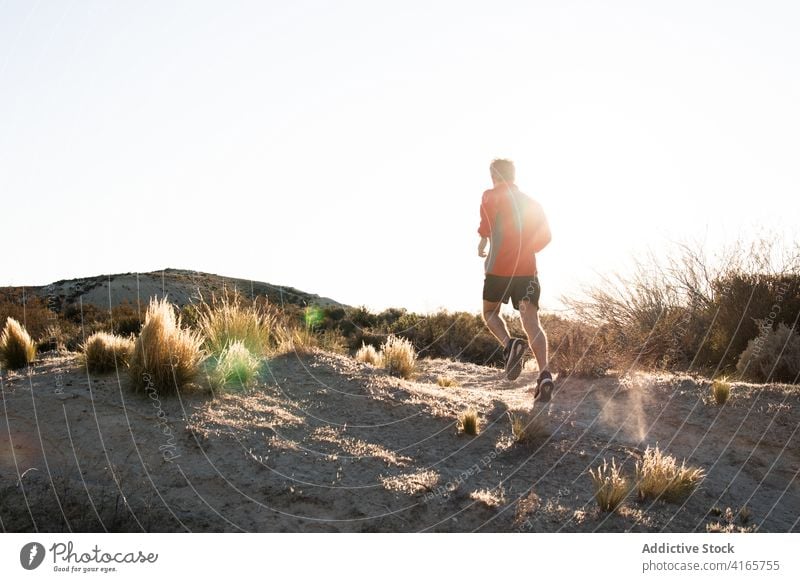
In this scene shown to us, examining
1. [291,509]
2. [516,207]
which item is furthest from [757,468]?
[291,509]

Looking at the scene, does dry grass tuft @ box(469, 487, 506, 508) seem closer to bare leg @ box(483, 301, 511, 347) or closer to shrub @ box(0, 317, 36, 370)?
bare leg @ box(483, 301, 511, 347)

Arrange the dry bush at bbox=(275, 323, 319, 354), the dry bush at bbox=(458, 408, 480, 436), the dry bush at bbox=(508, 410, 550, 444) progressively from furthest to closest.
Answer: the dry bush at bbox=(275, 323, 319, 354), the dry bush at bbox=(458, 408, 480, 436), the dry bush at bbox=(508, 410, 550, 444)

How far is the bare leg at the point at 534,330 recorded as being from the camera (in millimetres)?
7379

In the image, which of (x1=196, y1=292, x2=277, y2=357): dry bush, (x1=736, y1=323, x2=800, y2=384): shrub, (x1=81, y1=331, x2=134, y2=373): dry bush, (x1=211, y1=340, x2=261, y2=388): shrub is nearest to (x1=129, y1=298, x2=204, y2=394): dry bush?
(x1=211, y1=340, x2=261, y2=388): shrub

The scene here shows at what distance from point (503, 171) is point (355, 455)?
10.8ft

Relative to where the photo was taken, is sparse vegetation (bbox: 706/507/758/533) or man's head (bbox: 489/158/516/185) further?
man's head (bbox: 489/158/516/185)

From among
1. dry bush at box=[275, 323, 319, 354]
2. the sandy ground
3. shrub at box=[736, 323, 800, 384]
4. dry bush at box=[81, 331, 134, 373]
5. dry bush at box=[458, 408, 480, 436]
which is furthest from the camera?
shrub at box=[736, 323, 800, 384]

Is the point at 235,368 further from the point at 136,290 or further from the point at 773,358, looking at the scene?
the point at 136,290

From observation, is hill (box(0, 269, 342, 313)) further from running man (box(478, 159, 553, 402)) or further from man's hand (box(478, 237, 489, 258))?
running man (box(478, 159, 553, 402))

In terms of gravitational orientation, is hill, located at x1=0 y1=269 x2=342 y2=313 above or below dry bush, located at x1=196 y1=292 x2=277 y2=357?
above

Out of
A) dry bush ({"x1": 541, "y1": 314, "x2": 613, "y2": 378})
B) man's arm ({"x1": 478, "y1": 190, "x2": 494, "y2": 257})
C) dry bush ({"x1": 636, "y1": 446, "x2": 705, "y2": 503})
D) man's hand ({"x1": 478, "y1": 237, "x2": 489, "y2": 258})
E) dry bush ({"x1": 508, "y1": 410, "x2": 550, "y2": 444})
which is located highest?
man's arm ({"x1": 478, "y1": 190, "x2": 494, "y2": 257})

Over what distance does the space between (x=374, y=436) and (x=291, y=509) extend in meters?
1.64

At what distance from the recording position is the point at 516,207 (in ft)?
23.7

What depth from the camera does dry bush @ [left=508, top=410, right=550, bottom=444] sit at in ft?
20.5
